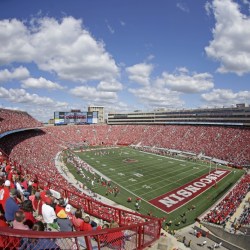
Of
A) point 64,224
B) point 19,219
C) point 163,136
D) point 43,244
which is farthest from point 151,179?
point 163,136

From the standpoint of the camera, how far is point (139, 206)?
26.3 m

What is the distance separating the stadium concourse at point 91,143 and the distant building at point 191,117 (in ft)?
10.4

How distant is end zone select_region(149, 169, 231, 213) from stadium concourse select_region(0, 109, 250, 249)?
11.6 feet

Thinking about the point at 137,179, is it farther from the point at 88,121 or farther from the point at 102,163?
the point at 88,121

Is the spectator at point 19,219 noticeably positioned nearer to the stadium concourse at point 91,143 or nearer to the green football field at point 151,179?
the stadium concourse at point 91,143

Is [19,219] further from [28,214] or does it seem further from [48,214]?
[48,214]

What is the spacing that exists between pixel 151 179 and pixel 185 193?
685 centimetres

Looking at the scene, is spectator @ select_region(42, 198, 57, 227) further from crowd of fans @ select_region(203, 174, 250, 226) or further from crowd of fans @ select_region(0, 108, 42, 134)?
crowd of fans @ select_region(0, 108, 42, 134)

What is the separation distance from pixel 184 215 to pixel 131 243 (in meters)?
19.6

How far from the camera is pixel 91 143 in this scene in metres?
74.1

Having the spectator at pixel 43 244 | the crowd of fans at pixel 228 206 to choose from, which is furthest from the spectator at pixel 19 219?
the crowd of fans at pixel 228 206

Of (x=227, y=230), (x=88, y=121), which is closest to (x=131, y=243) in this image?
(x=227, y=230)

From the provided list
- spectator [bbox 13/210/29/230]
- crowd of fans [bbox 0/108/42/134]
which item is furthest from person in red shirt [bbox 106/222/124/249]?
crowd of fans [bbox 0/108/42/134]

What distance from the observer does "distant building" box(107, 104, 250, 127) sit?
64.3 meters
